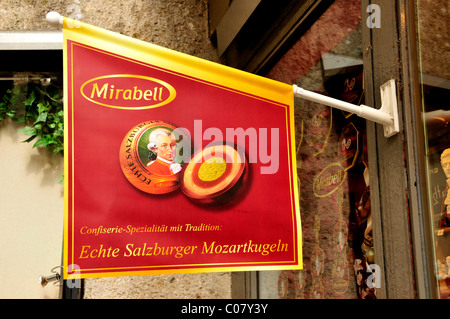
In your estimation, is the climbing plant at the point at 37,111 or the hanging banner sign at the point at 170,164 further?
the climbing plant at the point at 37,111

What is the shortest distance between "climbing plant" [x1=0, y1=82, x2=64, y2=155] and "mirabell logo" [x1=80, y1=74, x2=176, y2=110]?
1.71 meters

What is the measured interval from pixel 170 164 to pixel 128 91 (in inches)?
15.0

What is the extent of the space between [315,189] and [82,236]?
136 cm

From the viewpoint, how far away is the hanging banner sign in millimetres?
2084

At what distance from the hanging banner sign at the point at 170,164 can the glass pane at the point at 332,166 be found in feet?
1.12

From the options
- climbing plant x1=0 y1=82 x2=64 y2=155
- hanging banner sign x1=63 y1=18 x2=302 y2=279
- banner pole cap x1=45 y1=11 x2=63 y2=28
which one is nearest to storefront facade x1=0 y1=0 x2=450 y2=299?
A: climbing plant x1=0 y1=82 x2=64 y2=155

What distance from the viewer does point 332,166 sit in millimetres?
2631

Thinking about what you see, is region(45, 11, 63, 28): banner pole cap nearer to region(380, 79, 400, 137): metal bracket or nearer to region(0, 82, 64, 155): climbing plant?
region(380, 79, 400, 137): metal bracket

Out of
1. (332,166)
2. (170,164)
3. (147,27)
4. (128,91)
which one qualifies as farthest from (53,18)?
(147,27)

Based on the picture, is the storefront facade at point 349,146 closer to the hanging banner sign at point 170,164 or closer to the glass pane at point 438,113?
the glass pane at point 438,113

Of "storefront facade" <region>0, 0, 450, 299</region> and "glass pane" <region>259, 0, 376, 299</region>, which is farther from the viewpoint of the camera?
"glass pane" <region>259, 0, 376, 299</region>

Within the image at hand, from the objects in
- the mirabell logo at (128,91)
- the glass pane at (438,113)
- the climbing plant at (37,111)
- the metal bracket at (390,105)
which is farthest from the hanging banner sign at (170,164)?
the climbing plant at (37,111)

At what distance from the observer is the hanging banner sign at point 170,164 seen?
82.0 inches

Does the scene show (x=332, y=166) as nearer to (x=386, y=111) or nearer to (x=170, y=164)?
(x=386, y=111)
